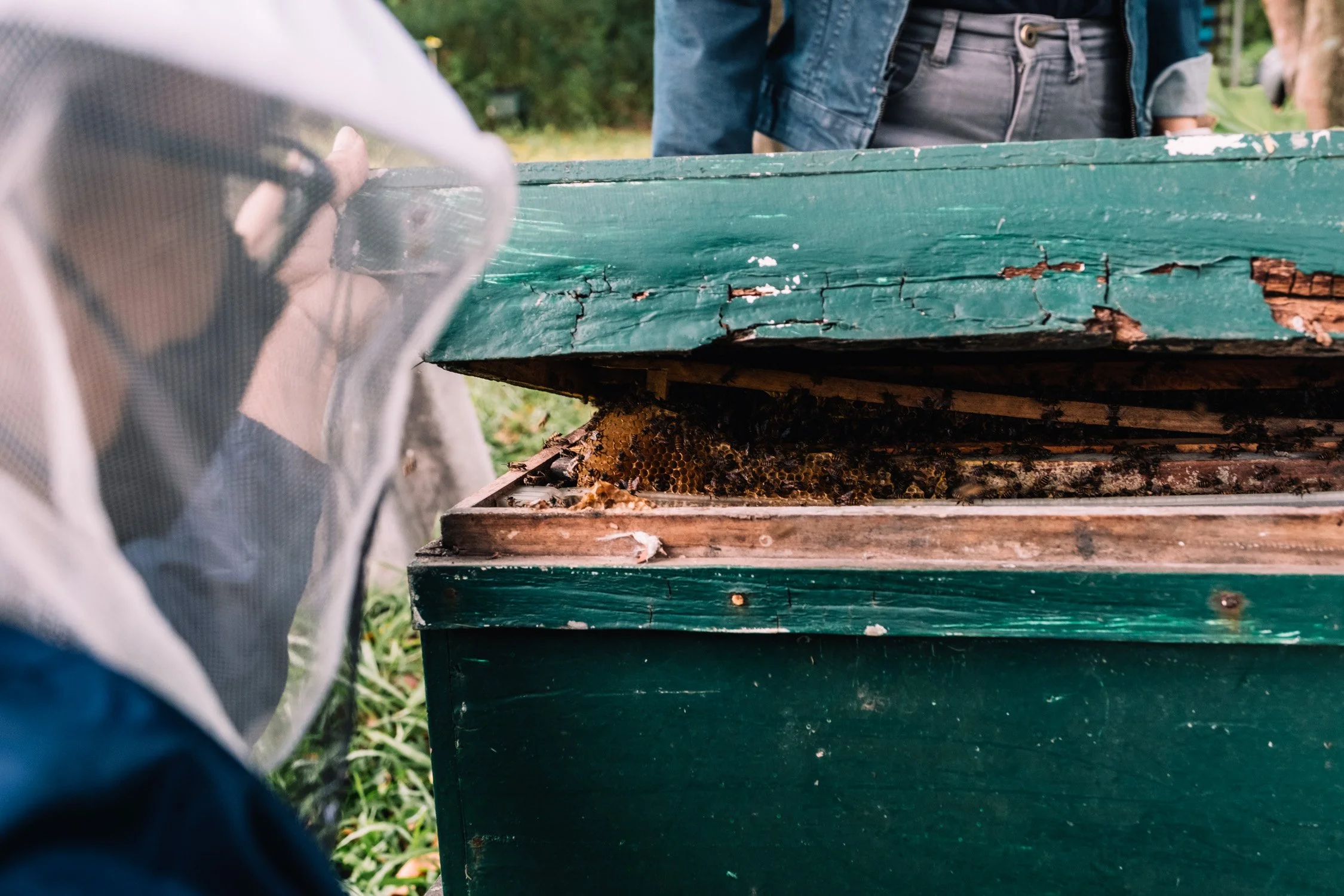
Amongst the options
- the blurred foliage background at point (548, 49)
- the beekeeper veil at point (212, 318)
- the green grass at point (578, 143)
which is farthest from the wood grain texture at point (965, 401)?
the blurred foliage background at point (548, 49)

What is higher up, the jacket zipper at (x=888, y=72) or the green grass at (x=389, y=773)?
the jacket zipper at (x=888, y=72)

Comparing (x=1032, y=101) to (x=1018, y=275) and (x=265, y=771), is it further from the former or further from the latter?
(x=265, y=771)

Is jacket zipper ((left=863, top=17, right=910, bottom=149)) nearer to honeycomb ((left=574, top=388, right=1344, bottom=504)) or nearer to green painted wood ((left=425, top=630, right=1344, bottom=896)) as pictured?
honeycomb ((left=574, top=388, right=1344, bottom=504))

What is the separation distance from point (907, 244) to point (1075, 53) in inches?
39.5

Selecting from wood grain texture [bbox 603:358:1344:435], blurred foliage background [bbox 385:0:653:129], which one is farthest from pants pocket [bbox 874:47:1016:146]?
blurred foliage background [bbox 385:0:653:129]

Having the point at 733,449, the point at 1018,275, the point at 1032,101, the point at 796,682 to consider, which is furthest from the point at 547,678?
the point at 1032,101

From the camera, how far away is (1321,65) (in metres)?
4.66

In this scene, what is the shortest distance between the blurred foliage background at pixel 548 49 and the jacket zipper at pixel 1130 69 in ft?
61.0

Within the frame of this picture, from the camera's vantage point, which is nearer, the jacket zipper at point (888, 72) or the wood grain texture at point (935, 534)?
the wood grain texture at point (935, 534)

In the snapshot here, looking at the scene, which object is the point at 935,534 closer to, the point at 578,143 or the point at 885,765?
the point at 885,765

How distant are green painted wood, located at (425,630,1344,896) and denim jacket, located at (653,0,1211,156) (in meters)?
1.08

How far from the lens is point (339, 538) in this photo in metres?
0.85

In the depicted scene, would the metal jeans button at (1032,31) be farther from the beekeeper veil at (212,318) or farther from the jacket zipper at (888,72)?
the beekeeper veil at (212,318)

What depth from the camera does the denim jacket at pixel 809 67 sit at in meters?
1.72
